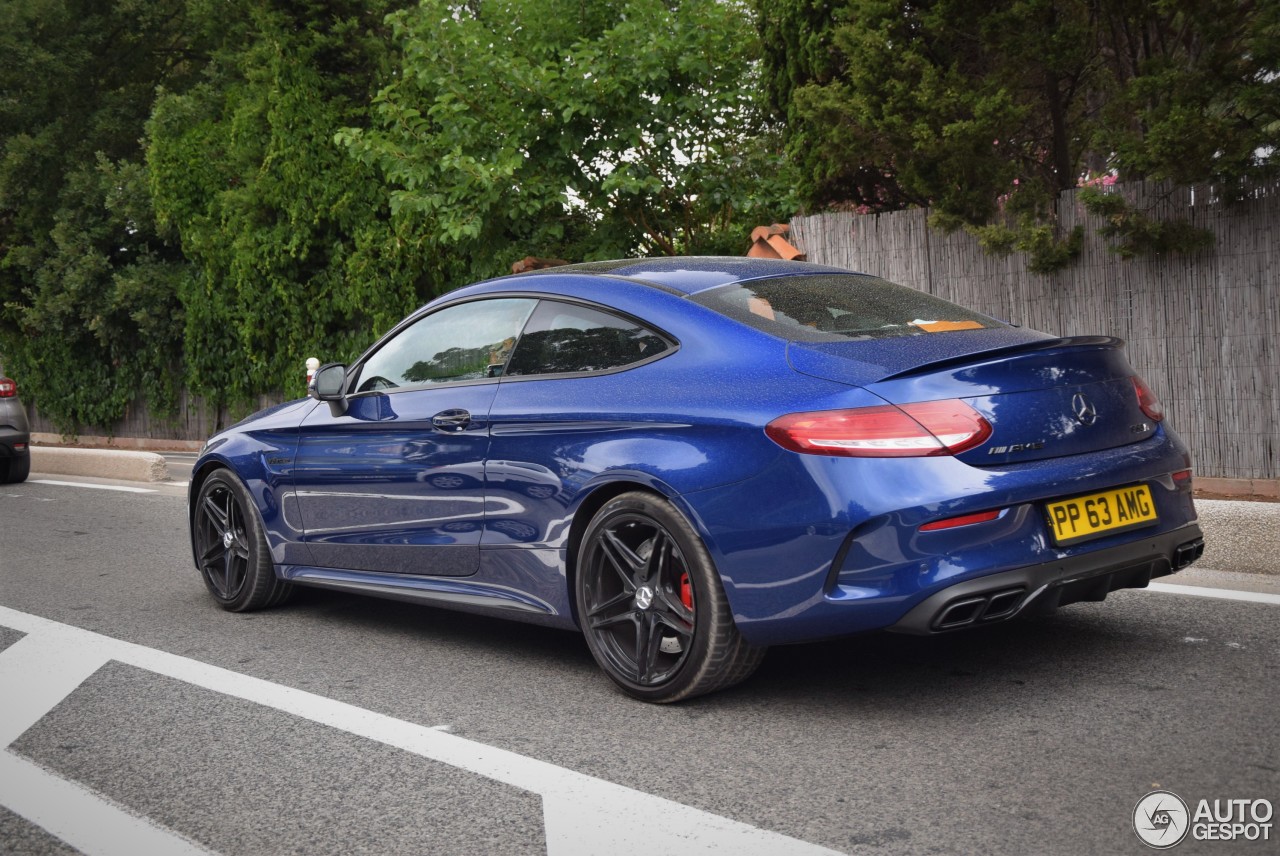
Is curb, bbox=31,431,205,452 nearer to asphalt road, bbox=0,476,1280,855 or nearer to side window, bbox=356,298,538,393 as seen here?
side window, bbox=356,298,538,393

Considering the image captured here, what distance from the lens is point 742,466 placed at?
4.03 m

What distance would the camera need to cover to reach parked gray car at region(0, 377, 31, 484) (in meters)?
15.1

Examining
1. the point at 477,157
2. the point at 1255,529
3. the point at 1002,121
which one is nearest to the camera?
the point at 1255,529

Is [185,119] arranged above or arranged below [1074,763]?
above

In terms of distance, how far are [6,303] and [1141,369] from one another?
21938mm

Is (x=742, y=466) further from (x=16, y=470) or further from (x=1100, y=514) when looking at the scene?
(x=16, y=470)

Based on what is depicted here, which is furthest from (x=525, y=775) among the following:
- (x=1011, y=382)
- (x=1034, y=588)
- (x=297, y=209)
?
(x=297, y=209)

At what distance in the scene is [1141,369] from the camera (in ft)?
29.3

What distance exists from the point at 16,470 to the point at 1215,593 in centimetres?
1392

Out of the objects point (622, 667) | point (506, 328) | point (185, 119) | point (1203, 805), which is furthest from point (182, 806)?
point (185, 119)

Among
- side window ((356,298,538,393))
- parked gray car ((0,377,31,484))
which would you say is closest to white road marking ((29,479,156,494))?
parked gray car ((0,377,31,484))

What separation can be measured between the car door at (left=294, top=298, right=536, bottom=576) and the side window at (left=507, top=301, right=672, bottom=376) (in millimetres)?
114

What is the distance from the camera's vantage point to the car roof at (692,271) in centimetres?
482

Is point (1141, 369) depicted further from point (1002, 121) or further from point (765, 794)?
point (765, 794)
